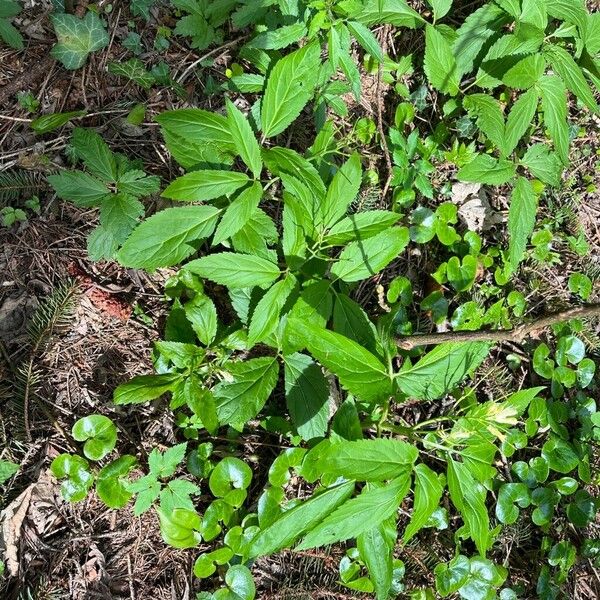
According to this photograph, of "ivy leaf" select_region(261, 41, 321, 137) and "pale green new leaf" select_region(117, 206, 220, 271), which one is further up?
"ivy leaf" select_region(261, 41, 321, 137)

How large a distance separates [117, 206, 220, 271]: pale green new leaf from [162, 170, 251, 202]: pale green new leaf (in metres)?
0.07

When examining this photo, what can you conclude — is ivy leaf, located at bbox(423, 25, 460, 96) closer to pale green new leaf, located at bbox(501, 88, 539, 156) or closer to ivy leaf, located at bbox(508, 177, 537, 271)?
pale green new leaf, located at bbox(501, 88, 539, 156)

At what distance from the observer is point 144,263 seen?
204 cm

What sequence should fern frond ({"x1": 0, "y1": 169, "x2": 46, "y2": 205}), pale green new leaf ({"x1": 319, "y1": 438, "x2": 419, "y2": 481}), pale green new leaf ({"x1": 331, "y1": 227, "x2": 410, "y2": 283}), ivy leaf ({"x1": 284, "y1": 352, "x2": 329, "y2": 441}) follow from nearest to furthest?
pale green new leaf ({"x1": 319, "y1": 438, "x2": 419, "y2": 481}), pale green new leaf ({"x1": 331, "y1": 227, "x2": 410, "y2": 283}), ivy leaf ({"x1": 284, "y1": 352, "x2": 329, "y2": 441}), fern frond ({"x1": 0, "y1": 169, "x2": 46, "y2": 205})

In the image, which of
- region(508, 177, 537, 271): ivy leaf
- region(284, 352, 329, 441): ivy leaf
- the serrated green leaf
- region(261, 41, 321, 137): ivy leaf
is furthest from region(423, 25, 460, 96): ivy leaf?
region(284, 352, 329, 441): ivy leaf

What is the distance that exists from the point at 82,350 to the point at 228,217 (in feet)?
2.84

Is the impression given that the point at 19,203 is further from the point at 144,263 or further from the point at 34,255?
the point at 144,263

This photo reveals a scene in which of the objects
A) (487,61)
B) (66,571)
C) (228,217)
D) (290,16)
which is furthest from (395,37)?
(66,571)

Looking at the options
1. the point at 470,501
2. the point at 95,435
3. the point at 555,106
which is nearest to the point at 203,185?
the point at 95,435

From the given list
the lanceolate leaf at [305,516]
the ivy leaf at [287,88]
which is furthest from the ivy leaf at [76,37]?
the lanceolate leaf at [305,516]

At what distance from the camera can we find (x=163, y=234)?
204cm

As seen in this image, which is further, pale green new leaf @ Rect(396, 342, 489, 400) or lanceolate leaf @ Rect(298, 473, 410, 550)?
pale green new leaf @ Rect(396, 342, 489, 400)

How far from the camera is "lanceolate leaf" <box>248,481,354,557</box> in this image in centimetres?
185

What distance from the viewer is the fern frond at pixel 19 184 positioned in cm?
232
